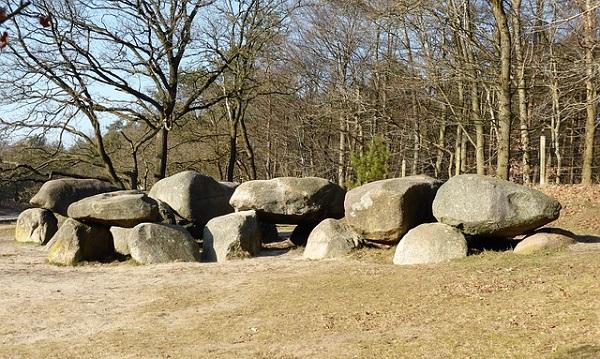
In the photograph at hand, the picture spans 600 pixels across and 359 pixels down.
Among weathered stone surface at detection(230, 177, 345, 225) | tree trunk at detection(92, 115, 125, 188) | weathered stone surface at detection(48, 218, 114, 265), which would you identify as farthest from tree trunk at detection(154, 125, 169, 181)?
weathered stone surface at detection(48, 218, 114, 265)

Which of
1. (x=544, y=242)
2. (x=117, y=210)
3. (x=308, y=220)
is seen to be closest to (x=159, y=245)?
(x=117, y=210)

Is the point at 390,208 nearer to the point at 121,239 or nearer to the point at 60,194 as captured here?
the point at 121,239

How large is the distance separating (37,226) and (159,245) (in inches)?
235

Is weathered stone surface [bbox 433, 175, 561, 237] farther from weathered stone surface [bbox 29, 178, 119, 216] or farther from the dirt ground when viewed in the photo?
weathered stone surface [bbox 29, 178, 119, 216]

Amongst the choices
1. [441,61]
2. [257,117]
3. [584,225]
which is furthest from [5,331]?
[257,117]

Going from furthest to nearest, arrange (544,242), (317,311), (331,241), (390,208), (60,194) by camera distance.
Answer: (60,194) → (331,241) → (390,208) → (544,242) → (317,311)

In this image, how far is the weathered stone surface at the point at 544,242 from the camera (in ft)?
33.3

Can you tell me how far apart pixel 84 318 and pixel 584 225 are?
1045 cm

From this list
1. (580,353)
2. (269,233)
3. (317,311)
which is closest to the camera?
(580,353)

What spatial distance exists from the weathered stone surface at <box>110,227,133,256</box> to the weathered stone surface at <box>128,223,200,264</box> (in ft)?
1.79

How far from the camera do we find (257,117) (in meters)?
32.8

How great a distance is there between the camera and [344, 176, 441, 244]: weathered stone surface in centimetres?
1161

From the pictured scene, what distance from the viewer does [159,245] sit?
1230 centimetres

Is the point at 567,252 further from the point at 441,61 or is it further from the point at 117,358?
the point at 441,61
